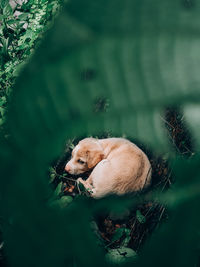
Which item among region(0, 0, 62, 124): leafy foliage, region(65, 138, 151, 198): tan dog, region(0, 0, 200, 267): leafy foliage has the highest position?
region(0, 0, 200, 267): leafy foliage

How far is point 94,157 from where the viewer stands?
1212mm

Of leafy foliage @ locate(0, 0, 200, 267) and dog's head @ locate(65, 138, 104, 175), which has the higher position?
leafy foliage @ locate(0, 0, 200, 267)

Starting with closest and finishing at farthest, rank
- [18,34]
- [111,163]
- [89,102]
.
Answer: [89,102] < [111,163] < [18,34]

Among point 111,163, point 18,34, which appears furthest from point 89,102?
point 18,34

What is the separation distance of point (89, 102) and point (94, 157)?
104 cm

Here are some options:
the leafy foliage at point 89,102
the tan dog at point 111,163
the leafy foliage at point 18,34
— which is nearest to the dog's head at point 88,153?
the tan dog at point 111,163

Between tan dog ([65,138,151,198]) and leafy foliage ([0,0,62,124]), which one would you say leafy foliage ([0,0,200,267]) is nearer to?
tan dog ([65,138,151,198])

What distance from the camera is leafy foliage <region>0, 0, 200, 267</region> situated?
5.9 inches

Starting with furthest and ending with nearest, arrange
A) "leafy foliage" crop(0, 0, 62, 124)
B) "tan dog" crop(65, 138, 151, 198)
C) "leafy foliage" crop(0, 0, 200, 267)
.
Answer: "leafy foliage" crop(0, 0, 62, 124) → "tan dog" crop(65, 138, 151, 198) → "leafy foliage" crop(0, 0, 200, 267)

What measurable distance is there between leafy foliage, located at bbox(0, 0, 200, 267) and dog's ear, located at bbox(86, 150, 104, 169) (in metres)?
1.02

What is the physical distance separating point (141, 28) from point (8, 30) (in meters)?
1.76

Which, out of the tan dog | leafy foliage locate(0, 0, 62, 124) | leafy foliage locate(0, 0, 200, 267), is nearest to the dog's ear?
the tan dog

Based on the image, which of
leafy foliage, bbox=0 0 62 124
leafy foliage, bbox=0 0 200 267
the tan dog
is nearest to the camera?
leafy foliage, bbox=0 0 200 267

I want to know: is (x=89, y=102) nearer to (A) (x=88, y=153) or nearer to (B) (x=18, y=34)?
(A) (x=88, y=153)
